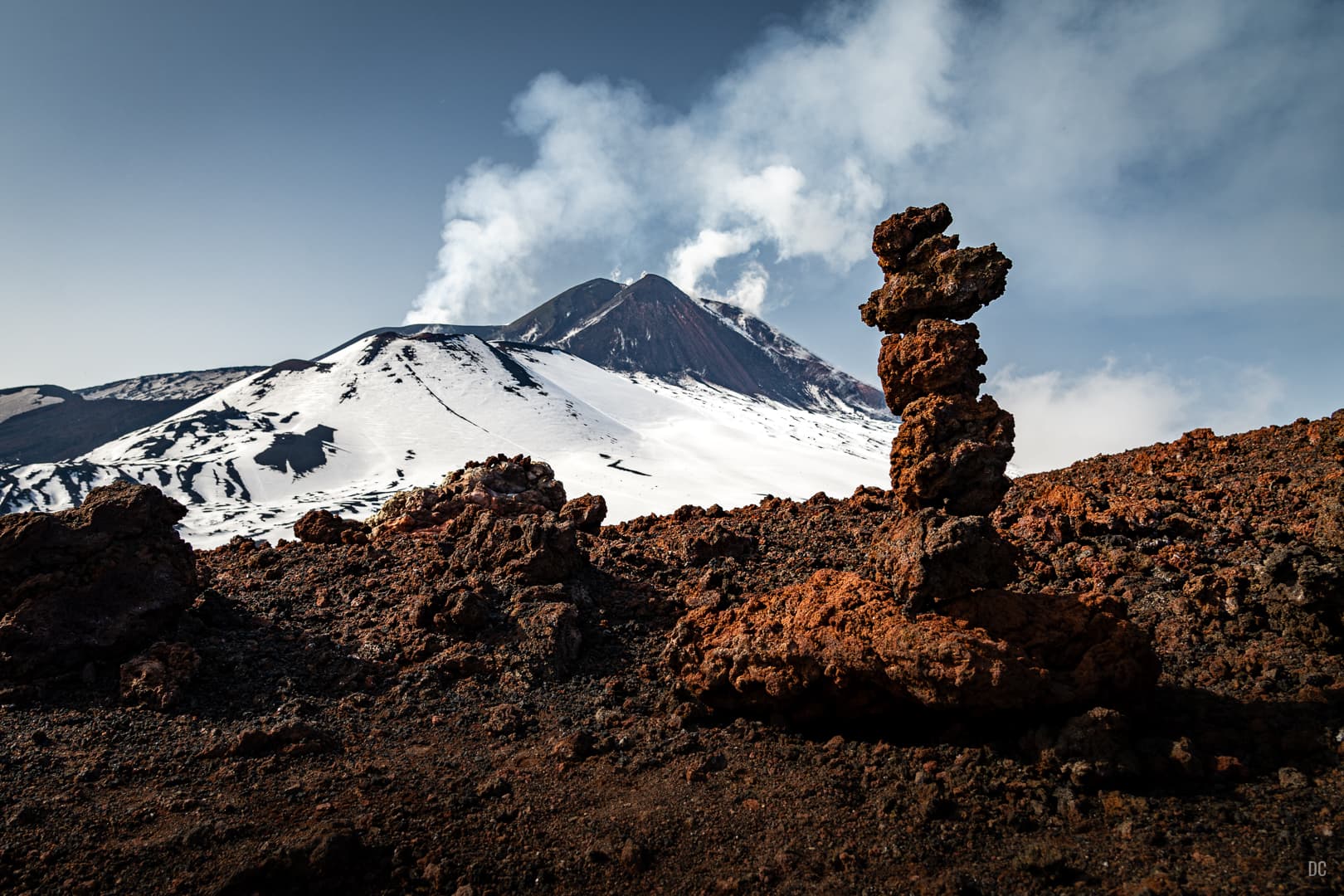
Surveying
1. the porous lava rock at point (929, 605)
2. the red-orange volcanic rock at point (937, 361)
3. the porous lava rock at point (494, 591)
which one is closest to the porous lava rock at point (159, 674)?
the porous lava rock at point (494, 591)

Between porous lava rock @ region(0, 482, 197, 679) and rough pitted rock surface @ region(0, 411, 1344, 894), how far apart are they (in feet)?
1.20

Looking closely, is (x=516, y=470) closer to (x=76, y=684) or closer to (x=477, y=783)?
(x=76, y=684)

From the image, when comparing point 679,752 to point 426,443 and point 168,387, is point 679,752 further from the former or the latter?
point 168,387

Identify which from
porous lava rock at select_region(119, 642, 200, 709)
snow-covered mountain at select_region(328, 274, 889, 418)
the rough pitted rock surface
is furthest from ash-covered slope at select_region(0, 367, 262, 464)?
the rough pitted rock surface

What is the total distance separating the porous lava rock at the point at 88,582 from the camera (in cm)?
711

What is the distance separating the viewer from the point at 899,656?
5406 mm

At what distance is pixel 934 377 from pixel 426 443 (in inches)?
2458

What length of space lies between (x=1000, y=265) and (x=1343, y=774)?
5.26 m

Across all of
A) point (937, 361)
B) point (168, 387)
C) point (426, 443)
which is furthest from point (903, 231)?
point (168, 387)

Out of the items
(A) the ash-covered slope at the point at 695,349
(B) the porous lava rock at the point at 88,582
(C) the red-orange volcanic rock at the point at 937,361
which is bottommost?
(B) the porous lava rock at the point at 88,582

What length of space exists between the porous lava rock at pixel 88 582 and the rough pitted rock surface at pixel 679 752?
0.36 metres

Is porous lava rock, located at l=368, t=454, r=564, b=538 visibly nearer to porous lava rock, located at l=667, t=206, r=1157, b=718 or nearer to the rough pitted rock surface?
the rough pitted rock surface

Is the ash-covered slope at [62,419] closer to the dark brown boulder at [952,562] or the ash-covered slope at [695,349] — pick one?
the ash-covered slope at [695,349]

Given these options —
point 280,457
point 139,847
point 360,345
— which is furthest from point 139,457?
point 139,847
